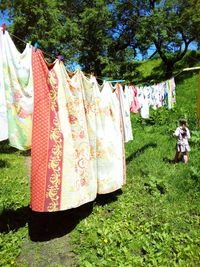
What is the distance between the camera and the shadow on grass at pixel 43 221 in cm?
570

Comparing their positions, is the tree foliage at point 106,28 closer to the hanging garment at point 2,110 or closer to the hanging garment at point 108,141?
the hanging garment at point 108,141

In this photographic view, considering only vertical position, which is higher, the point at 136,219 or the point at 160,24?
the point at 160,24

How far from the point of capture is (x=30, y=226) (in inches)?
231

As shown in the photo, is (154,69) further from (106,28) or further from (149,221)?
(149,221)

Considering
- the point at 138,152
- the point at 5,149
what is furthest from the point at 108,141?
the point at 5,149

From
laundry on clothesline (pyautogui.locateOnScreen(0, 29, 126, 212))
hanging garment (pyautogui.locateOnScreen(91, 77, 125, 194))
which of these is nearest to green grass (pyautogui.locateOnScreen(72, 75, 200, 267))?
hanging garment (pyautogui.locateOnScreen(91, 77, 125, 194))

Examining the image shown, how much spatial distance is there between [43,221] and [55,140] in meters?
1.94

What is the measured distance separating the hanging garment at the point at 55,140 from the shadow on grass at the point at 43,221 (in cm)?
88

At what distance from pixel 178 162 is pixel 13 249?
4.93 metres

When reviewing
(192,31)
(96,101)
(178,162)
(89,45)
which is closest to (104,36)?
(89,45)

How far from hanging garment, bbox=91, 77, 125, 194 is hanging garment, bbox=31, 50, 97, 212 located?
75 centimetres

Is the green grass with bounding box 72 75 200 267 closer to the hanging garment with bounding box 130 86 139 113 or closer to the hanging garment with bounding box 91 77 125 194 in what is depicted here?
the hanging garment with bounding box 91 77 125 194

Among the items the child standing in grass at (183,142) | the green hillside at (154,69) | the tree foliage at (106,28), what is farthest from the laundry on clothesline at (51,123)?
the green hillside at (154,69)

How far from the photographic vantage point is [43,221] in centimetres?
607
